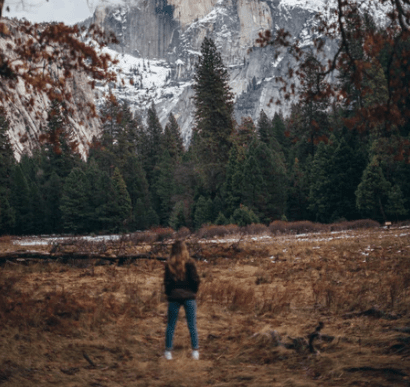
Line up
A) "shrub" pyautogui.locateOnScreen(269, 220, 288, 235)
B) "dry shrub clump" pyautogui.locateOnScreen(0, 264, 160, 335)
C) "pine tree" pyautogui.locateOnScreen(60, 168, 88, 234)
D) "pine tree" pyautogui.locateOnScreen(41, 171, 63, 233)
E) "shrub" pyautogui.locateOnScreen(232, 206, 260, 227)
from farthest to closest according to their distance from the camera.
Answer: "pine tree" pyautogui.locateOnScreen(41, 171, 63, 233) < "pine tree" pyautogui.locateOnScreen(60, 168, 88, 234) < "shrub" pyautogui.locateOnScreen(232, 206, 260, 227) < "shrub" pyautogui.locateOnScreen(269, 220, 288, 235) < "dry shrub clump" pyautogui.locateOnScreen(0, 264, 160, 335)

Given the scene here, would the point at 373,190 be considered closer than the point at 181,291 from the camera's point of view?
No

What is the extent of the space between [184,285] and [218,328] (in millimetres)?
1769

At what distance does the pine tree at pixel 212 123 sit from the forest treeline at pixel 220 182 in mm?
109

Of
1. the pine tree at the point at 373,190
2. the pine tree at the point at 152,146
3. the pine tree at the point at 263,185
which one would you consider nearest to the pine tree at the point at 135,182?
the pine tree at the point at 152,146

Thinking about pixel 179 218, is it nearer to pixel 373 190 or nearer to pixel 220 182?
pixel 220 182

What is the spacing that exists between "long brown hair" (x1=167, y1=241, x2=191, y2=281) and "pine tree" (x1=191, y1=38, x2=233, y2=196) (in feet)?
116

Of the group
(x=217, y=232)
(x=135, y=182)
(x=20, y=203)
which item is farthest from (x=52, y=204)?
(x=217, y=232)

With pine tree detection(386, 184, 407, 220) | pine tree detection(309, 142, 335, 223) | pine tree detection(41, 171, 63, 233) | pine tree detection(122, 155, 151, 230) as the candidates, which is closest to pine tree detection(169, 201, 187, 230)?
pine tree detection(309, 142, 335, 223)

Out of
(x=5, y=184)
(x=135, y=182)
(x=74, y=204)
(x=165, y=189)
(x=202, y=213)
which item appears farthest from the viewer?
(x=135, y=182)

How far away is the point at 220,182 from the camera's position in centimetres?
4266

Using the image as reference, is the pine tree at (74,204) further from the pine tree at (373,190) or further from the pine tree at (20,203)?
the pine tree at (373,190)

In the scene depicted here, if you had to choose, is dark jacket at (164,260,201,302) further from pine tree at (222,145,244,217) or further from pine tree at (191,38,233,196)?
pine tree at (191,38,233,196)

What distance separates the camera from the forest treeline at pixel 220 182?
33.1 metres

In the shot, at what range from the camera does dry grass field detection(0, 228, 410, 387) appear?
4914 mm
